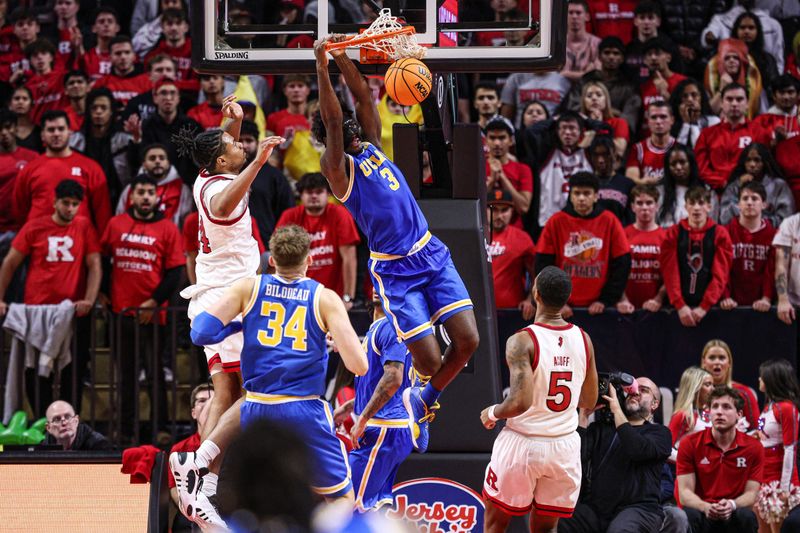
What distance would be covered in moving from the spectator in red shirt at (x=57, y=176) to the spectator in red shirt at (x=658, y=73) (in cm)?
578

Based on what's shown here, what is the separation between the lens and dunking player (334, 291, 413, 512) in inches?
296

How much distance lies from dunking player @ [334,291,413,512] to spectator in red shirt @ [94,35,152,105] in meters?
6.42

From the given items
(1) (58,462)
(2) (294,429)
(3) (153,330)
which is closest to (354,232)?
(3) (153,330)

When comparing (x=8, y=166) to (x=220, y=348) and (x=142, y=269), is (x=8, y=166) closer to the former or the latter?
(x=142, y=269)

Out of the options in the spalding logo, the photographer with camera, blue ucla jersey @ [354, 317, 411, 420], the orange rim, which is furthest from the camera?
the photographer with camera

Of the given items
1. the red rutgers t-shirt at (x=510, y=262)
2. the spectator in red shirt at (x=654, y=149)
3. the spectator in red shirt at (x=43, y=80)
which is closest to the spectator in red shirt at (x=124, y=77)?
the spectator in red shirt at (x=43, y=80)

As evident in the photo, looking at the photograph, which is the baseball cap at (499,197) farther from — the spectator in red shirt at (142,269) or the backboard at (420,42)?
the backboard at (420,42)

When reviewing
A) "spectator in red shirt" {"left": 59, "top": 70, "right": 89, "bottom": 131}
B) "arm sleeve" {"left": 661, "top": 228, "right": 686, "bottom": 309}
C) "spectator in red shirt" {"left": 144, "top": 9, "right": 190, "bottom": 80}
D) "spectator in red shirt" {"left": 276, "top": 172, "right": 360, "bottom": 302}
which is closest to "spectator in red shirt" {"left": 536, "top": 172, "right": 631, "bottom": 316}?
"arm sleeve" {"left": 661, "top": 228, "right": 686, "bottom": 309}

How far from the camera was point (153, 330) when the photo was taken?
10.8 metres

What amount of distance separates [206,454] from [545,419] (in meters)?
2.09

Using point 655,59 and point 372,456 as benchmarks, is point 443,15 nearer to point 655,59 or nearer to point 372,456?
point 372,456

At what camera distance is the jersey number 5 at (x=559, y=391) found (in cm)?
740

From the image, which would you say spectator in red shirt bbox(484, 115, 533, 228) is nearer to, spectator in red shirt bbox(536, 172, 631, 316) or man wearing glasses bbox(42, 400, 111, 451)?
spectator in red shirt bbox(536, 172, 631, 316)

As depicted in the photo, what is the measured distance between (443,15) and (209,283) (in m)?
2.38
